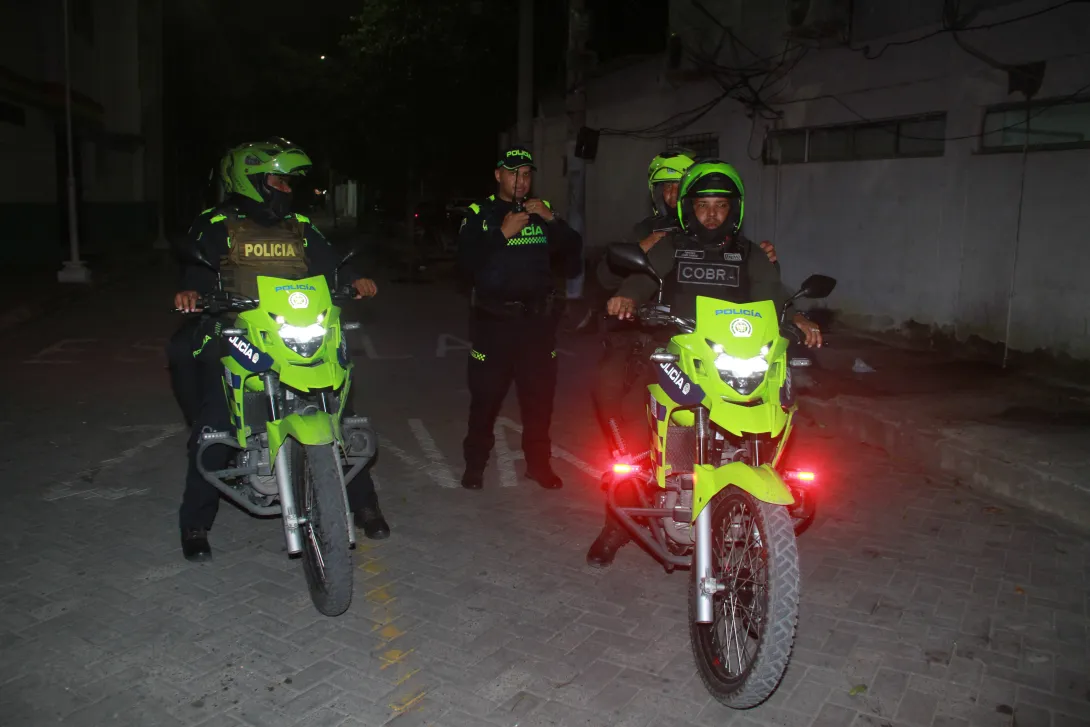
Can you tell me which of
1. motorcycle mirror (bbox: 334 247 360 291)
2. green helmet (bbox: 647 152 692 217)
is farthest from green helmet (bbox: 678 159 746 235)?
motorcycle mirror (bbox: 334 247 360 291)

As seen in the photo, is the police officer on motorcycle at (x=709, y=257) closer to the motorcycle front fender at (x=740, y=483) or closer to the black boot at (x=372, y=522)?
the motorcycle front fender at (x=740, y=483)

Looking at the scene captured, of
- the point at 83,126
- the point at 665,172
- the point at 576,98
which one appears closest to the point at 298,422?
the point at 665,172

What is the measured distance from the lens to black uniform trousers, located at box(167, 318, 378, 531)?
481cm

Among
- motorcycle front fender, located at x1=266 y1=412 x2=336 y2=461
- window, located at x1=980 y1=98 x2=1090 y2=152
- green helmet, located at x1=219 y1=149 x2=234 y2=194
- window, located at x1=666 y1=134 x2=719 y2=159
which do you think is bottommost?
motorcycle front fender, located at x1=266 y1=412 x2=336 y2=461

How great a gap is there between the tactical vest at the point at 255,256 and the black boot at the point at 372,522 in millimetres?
1425

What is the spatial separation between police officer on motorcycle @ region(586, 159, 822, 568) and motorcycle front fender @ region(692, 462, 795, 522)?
84cm

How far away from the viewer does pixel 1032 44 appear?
32.2 ft

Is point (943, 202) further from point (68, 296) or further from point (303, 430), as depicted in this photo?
point (68, 296)

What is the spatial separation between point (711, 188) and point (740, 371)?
0.93m

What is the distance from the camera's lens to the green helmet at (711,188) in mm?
4109

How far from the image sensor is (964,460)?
6.72m

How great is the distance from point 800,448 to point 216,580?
4.58 metres

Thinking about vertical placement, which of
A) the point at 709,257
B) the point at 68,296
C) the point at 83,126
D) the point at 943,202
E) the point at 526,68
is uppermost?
the point at 526,68

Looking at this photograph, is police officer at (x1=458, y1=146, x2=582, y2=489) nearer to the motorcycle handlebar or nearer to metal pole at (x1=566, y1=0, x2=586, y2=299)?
the motorcycle handlebar
